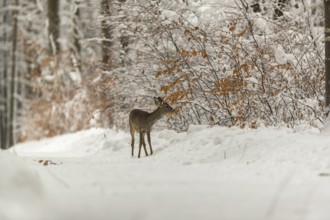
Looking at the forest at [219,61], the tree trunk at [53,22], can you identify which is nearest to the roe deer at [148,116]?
the forest at [219,61]

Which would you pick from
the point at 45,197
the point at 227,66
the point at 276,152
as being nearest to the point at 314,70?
the point at 227,66

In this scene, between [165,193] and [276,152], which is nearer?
[165,193]

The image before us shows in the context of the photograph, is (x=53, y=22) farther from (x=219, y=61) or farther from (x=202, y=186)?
(x=202, y=186)

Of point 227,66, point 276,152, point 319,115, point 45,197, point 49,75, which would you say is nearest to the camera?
point 45,197

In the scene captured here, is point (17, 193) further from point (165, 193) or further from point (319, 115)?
point (319, 115)

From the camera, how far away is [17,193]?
15.8 feet

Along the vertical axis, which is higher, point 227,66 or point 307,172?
point 227,66

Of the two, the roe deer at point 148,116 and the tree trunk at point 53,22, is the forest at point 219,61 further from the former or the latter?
the tree trunk at point 53,22

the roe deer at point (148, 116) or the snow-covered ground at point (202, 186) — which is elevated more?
the snow-covered ground at point (202, 186)

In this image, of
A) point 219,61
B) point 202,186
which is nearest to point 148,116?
point 219,61

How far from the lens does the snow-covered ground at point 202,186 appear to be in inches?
169

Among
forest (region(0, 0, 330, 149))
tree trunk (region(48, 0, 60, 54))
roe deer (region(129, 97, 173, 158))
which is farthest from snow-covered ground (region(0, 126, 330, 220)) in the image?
tree trunk (region(48, 0, 60, 54))

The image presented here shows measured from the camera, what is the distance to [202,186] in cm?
580

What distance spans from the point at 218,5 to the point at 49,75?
56.3ft
